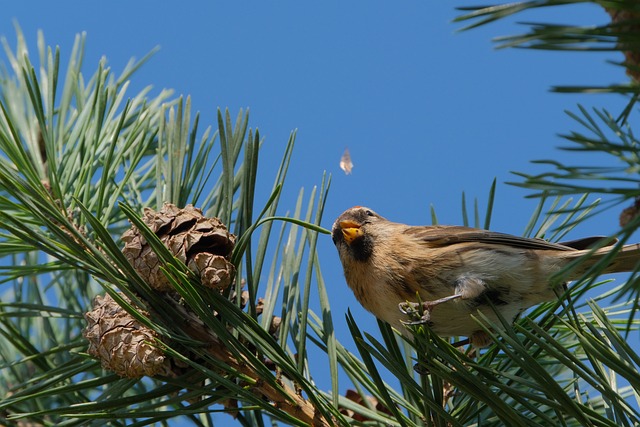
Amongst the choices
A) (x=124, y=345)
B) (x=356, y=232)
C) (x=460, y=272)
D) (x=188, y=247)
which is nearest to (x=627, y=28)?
(x=188, y=247)

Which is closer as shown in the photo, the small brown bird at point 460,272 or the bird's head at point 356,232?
the small brown bird at point 460,272

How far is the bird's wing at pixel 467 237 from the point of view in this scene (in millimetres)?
2180

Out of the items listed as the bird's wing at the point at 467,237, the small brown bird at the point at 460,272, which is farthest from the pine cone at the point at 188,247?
the bird's wing at the point at 467,237

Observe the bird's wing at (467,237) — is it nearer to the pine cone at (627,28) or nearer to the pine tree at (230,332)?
the pine tree at (230,332)

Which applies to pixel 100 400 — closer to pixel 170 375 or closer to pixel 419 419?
pixel 170 375

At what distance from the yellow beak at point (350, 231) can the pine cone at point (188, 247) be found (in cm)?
90

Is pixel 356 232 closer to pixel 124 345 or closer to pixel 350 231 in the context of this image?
pixel 350 231

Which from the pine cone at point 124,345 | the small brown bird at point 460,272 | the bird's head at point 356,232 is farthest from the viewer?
the bird's head at point 356,232

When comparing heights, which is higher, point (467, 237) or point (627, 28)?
point (467, 237)

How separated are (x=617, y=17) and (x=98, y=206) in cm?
121

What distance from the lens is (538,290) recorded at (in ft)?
7.29

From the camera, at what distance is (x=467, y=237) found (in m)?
2.37

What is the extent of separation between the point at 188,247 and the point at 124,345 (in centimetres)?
23

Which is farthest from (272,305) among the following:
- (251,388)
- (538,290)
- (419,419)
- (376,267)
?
(538,290)
